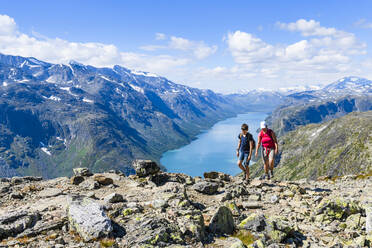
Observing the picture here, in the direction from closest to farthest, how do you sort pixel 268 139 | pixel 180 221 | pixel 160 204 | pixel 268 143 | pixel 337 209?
pixel 180 221 < pixel 160 204 < pixel 337 209 < pixel 268 139 < pixel 268 143

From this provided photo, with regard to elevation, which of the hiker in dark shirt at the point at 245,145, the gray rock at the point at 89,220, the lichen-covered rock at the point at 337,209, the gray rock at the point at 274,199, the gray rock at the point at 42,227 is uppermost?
the hiker in dark shirt at the point at 245,145

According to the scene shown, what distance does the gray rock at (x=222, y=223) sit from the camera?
10891 mm

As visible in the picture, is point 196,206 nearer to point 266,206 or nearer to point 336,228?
point 266,206

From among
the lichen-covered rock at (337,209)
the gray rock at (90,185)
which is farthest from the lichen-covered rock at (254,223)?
the gray rock at (90,185)

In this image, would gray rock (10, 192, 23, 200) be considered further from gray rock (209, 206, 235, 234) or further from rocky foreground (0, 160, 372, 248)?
gray rock (209, 206, 235, 234)

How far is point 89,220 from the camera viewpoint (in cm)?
1002

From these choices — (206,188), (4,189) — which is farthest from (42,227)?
(4,189)

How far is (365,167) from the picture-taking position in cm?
16975

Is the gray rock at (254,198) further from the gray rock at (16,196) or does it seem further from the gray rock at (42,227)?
the gray rock at (16,196)

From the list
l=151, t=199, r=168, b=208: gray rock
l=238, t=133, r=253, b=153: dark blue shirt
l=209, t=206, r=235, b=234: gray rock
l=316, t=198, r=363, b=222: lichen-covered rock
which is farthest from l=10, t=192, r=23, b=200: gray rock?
l=316, t=198, r=363, b=222: lichen-covered rock

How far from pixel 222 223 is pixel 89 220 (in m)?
5.69

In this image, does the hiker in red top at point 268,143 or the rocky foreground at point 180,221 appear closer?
the rocky foreground at point 180,221

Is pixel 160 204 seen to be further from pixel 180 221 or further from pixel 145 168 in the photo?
pixel 145 168

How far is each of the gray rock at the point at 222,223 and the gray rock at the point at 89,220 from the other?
438 centimetres
